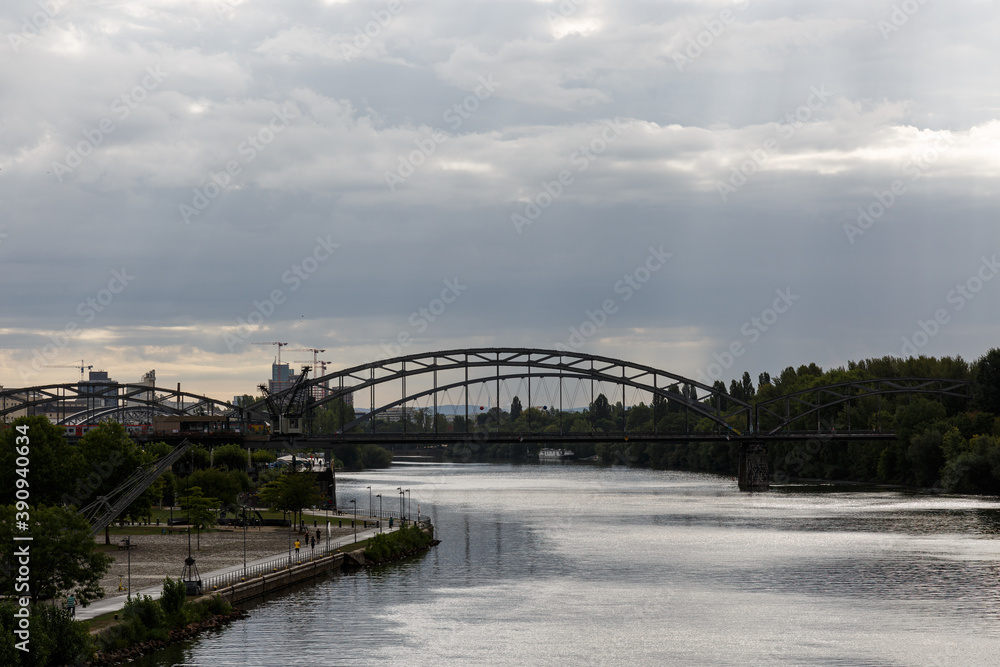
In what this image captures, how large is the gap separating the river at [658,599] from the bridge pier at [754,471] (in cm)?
5446

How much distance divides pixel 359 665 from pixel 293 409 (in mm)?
132215

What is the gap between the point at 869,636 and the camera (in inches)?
2164

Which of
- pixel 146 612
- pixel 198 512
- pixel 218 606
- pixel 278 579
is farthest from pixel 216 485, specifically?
pixel 146 612

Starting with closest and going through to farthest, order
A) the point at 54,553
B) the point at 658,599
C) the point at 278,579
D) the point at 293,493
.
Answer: the point at 54,553 → the point at 658,599 → the point at 278,579 → the point at 293,493

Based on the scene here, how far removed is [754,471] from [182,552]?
355 feet

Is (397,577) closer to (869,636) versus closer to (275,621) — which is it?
(275,621)

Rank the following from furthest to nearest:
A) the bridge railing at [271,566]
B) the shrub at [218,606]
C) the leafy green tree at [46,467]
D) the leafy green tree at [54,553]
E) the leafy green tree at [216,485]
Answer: the leafy green tree at [216,485]
the leafy green tree at [46,467]
the bridge railing at [271,566]
the shrub at [218,606]
the leafy green tree at [54,553]

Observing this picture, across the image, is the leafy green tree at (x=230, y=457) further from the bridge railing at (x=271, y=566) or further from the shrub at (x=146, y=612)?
the shrub at (x=146, y=612)

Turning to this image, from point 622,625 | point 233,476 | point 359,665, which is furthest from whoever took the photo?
point 233,476

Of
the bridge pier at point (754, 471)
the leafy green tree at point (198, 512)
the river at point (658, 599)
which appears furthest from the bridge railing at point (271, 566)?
the bridge pier at point (754, 471)

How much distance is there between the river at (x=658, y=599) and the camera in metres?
52.0

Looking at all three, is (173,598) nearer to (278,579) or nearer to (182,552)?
(278,579)

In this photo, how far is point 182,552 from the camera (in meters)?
83.9

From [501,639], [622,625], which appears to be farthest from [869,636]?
[501,639]
